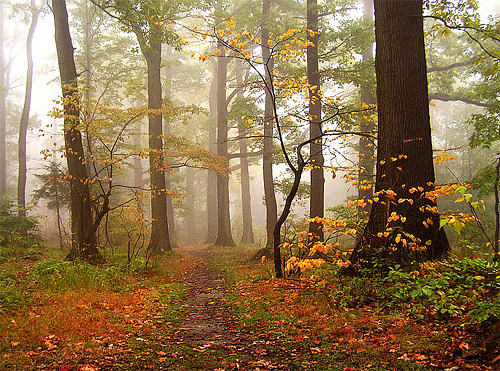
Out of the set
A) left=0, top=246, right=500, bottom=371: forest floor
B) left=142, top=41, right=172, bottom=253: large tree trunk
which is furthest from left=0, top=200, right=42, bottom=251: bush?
left=0, top=246, right=500, bottom=371: forest floor

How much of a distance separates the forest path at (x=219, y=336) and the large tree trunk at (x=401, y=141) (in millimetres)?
2242

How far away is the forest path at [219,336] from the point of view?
3801mm

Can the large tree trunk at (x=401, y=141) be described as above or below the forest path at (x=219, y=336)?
above

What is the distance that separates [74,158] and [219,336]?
721 centimetres

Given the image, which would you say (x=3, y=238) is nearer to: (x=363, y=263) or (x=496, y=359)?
(x=363, y=263)

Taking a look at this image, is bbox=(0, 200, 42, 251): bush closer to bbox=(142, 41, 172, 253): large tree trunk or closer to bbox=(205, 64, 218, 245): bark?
bbox=(142, 41, 172, 253): large tree trunk

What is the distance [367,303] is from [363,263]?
0.73 metres

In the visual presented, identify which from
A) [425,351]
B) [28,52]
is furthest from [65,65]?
[28,52]

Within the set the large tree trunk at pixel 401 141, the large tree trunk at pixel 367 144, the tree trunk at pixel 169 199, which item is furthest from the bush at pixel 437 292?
the tree trunk at pixel 169 199

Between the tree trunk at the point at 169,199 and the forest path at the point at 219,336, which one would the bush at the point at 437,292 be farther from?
the tree trunk at the point at 169,199

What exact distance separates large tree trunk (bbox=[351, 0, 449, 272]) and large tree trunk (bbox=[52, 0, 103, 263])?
7.03 m

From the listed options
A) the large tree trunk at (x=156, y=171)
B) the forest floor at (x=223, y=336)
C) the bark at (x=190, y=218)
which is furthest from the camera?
the bark at (x=190, y=218)

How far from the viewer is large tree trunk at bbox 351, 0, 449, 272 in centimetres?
560

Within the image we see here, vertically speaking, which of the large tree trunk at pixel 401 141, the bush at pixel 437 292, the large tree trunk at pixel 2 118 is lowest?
the bush at pixel 437 292
